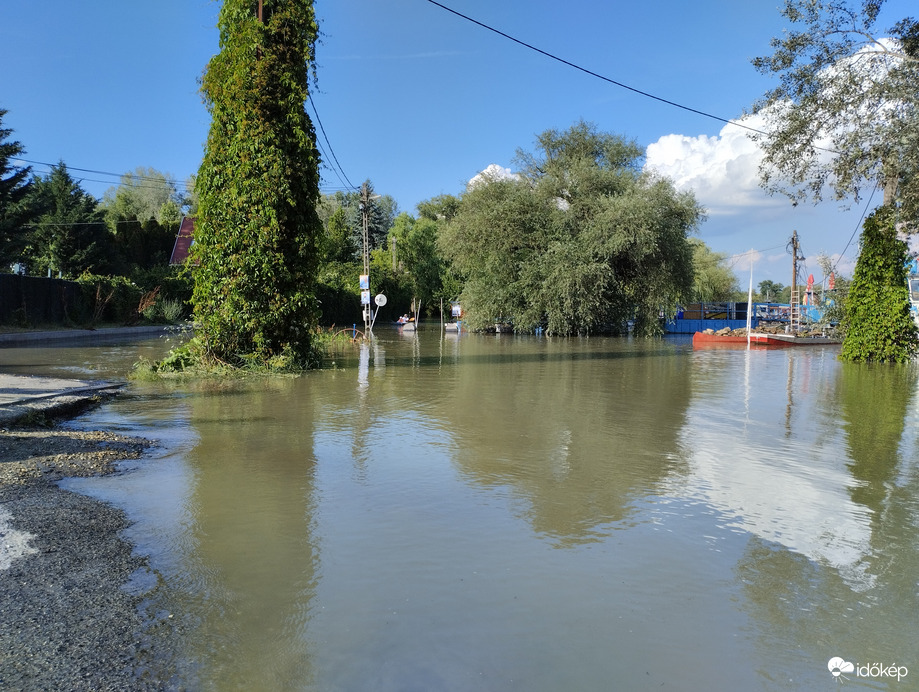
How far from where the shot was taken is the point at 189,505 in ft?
17.6

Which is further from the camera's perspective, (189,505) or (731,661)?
(189,505)

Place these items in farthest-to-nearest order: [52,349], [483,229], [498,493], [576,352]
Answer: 1. [483,229]
2. [576,352]
3. [52,349]
4. [498,493]

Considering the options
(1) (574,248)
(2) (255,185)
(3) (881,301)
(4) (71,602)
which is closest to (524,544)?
(4) (71,602)

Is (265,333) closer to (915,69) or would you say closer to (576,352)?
(576,352)

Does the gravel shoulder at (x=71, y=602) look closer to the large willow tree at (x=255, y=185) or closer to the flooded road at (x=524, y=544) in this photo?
the flooded road at (x=524, y=544)

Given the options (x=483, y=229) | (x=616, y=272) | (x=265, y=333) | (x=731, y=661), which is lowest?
(x=731, y=661)

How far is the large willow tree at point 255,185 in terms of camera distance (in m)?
14.5

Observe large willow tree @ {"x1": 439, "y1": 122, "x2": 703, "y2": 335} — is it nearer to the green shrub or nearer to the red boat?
the red boat

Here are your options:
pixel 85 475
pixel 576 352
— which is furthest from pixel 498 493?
pixel 576 352

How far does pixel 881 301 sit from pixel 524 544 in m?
19.7

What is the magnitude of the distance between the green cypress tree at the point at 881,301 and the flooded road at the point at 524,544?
1132cm

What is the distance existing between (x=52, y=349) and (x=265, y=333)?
34.0ft

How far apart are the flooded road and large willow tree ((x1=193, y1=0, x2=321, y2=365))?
468 centimetres

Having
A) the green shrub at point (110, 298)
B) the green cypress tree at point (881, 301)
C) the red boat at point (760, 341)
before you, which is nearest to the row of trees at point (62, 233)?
the green shrub at point (110, 298)
